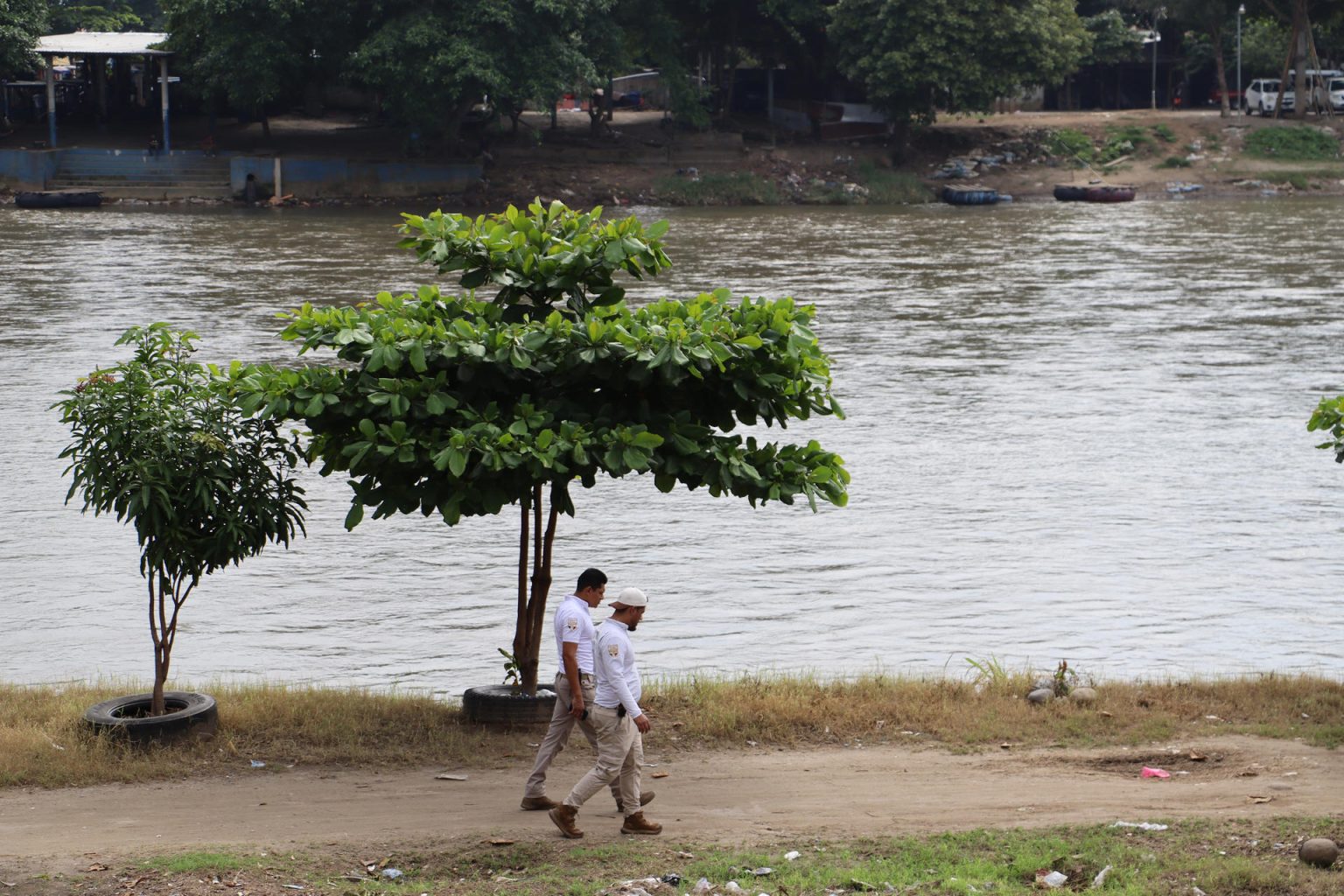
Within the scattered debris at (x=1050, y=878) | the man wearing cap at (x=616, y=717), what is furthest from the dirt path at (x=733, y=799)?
the scattered debris at (x=1050, y=878)

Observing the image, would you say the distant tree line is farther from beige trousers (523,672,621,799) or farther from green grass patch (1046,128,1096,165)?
beige trousers (523,672,621,799)

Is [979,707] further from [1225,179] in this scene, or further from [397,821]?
[1225,179]

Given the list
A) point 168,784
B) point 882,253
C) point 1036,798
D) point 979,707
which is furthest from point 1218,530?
point 882,253

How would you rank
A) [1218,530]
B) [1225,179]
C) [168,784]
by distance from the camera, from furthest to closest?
1. [1225,179]
2. [1218,530]
3. [168,784]

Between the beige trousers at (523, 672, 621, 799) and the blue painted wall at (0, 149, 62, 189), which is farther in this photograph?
the blue painted wall at (0, 149, 62, 189)

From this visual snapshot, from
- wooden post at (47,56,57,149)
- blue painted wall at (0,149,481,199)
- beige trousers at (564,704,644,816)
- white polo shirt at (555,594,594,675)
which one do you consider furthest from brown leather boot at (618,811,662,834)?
wooden post at (47,56,57,149)

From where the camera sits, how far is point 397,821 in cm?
914

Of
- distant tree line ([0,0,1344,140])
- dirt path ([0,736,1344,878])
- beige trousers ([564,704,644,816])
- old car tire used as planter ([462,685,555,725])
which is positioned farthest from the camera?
distant tree line ([0,0,1344,140])

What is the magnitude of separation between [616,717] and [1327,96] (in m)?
72.0

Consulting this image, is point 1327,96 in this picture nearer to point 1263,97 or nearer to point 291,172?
point 1263,97

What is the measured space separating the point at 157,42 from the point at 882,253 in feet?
100

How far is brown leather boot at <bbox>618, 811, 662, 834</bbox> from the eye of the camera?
8.76 m

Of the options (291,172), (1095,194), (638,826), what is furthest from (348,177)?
(638,826)

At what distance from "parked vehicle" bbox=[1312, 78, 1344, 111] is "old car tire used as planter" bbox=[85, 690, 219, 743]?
70851 mm
